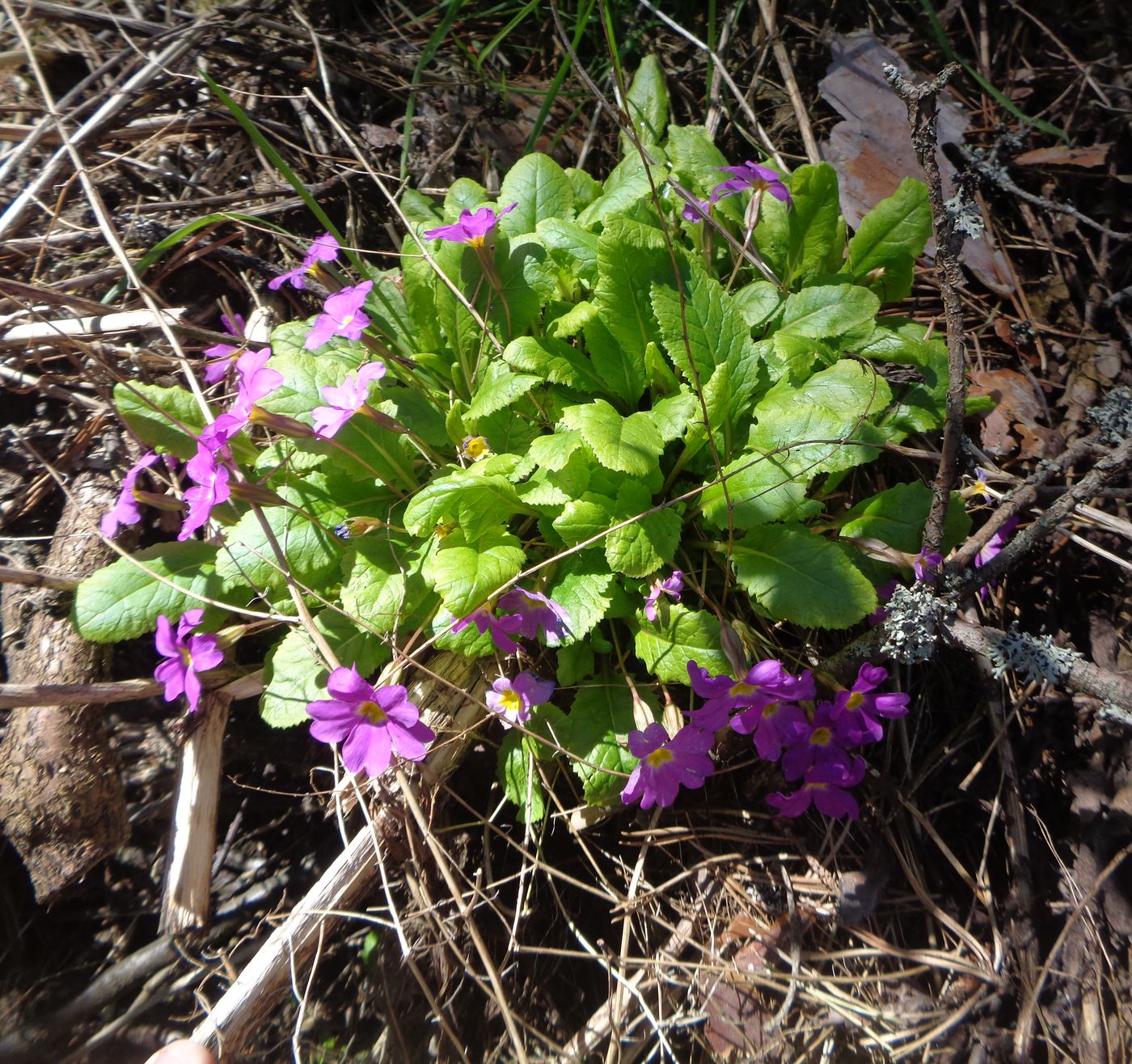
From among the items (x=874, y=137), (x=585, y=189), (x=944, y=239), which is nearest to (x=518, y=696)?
(x=944, y=239)


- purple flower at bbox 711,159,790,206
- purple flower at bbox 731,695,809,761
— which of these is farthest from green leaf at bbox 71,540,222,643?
purple flower at bbox 711,159,790,206

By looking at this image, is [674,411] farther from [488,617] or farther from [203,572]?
[203,572]

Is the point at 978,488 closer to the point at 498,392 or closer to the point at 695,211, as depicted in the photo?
the point at 695,211

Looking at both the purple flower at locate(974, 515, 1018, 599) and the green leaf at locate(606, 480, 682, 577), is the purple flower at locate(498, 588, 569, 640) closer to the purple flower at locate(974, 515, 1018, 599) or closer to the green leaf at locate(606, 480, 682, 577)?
the green leaf at locate(606, 480, 682, 577)

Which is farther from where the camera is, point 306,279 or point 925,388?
A: point 306,279

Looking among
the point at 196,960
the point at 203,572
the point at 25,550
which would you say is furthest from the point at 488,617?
the point at 25,550

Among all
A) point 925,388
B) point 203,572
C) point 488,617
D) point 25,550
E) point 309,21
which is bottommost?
point 25,550

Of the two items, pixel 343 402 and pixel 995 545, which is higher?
pixel 343 402
